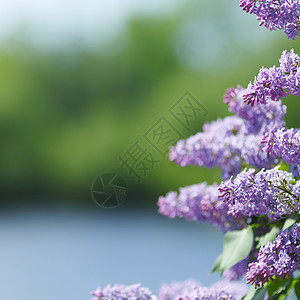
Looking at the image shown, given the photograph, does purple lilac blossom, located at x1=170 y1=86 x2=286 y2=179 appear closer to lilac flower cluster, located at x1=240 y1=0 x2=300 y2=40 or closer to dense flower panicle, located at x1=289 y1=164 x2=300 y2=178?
dense flower panicle, located at x1=289 y1=164 x2=300 y2=178

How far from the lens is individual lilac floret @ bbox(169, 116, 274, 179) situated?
1305 mm

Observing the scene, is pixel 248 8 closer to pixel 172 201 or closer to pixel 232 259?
pixel 232 259

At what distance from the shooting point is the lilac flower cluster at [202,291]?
3.76 ft

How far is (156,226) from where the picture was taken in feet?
53.1

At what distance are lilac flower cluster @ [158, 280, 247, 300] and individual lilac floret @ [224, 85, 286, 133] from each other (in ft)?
1.15

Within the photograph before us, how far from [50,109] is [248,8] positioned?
59.5 ft

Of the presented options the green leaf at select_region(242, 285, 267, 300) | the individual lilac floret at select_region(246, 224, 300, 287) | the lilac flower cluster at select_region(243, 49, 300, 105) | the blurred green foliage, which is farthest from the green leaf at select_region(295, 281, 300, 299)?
the blurred green foliage

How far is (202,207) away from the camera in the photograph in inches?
52.8

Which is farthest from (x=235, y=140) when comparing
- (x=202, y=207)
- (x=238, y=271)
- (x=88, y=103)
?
(x=88, y=103)

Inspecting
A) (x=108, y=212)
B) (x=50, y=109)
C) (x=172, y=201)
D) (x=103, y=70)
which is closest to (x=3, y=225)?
(x=108, y=212)

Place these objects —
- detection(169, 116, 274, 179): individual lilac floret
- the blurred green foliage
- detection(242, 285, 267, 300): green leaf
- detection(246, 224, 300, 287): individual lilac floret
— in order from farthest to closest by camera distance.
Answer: the blurred green foliage, detection(169, 116, 274, 179): individual lilac floret, detection(242, 285, 267, 300): green leaf, detection(246, 224, 300, 287): individual lilac floret

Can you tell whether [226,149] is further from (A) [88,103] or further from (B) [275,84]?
(A) [88,103]

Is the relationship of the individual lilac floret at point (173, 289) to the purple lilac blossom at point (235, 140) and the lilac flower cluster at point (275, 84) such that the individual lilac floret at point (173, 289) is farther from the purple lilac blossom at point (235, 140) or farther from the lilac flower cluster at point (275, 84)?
the lilac flower cluster at point (275, 84)

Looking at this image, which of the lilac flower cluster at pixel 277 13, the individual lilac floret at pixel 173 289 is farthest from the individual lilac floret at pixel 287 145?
the individual lilac floret at pixel 173 289
